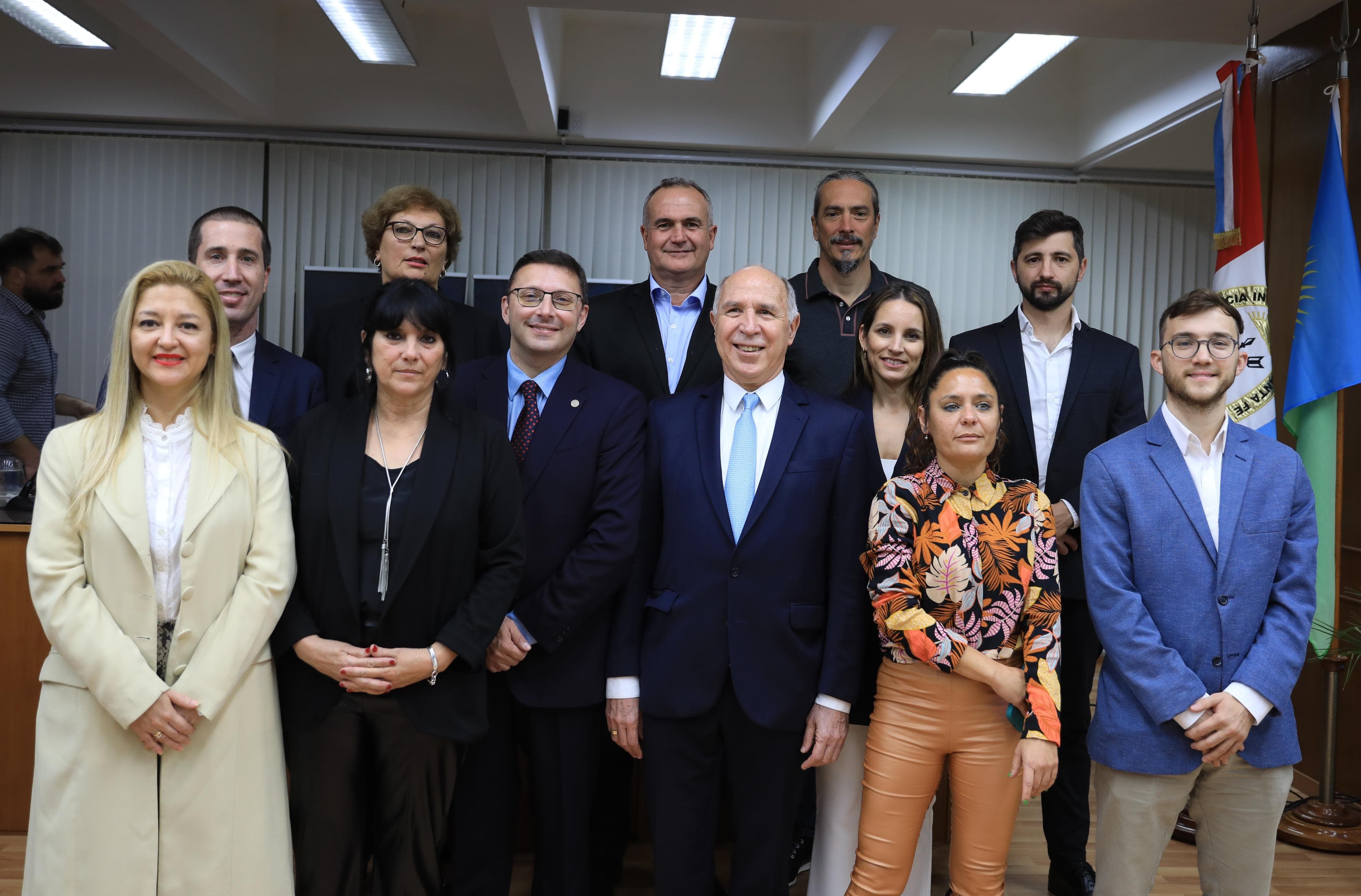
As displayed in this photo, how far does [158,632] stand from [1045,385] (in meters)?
2.62

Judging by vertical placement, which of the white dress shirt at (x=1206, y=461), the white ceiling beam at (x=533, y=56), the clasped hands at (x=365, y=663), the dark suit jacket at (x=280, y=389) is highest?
the white ceiling beam at (x=533, y=56)

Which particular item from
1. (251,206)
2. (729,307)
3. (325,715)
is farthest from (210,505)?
(251,206)

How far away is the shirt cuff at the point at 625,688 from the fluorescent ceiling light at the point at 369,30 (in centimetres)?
480

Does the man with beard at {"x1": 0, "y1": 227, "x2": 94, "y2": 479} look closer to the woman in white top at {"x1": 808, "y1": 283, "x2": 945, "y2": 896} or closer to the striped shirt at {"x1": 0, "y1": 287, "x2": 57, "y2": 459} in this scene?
the striped shirt at {"x1": 0, "y1": 287, "x2": 57, "y2": 459}

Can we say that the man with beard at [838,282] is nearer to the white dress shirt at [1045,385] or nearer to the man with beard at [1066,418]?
the man with beard at [1066,418]

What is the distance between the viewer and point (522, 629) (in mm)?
2410

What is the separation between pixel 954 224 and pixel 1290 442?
418cm

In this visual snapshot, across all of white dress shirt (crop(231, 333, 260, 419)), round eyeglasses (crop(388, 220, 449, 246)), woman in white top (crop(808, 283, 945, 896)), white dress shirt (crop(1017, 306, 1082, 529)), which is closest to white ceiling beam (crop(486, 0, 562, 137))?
round eyeglasses (crop(388, 220, 449, 246))

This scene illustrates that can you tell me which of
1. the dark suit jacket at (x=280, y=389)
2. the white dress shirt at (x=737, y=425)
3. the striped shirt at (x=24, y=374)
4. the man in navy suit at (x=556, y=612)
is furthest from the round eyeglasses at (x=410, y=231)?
the striped shirt at (x=24, y=374)

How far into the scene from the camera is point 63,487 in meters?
2.06

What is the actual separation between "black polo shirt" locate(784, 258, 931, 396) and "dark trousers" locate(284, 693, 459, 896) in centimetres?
151

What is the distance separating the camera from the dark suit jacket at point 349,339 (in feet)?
9.95

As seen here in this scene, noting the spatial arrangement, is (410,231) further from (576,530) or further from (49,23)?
(49,23)

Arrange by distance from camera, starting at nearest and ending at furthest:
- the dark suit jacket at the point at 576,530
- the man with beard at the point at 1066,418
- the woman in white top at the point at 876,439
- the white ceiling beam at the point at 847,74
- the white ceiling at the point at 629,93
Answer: the dark suit jacket at the point at 576,530 < the woman in white top at the point at 876,439 < the man with beard at the point at 1066,418 < the white ceiling beam at the point at 847,74 < the white ceiling at the point at 629,93
